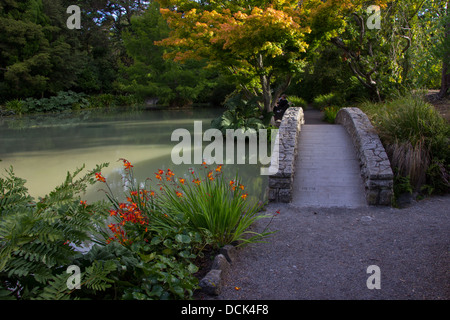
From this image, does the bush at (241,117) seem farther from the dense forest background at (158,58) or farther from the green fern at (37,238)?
the green fern at (37,238)

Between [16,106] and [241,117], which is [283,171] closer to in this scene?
[241,117]

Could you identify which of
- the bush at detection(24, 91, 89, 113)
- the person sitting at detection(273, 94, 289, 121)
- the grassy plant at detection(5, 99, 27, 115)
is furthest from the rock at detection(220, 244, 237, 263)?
the bush at detection(24, 91, 89, 113)

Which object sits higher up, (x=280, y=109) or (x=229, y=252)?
(x=280, y=109)

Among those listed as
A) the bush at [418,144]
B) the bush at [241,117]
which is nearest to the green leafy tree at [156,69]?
the bush at [241,117]

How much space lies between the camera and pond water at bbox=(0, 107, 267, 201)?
7148mm

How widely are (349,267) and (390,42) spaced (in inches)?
376

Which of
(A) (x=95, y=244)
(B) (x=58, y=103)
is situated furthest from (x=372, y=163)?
(B) (x=58, y=103)

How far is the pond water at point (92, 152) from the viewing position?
7.15 m

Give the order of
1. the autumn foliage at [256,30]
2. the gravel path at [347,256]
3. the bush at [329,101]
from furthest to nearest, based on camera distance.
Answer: the bush at [329,101]
the autumn foliage at [256,30]
the gravel path at [347,256]

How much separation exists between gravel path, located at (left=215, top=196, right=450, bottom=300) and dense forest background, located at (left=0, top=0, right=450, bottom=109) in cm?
453

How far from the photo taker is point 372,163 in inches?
Answer: 212

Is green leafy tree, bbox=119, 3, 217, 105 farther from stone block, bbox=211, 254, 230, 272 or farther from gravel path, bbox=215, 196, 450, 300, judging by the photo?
stone block, bbox=211, 254, 230, 272

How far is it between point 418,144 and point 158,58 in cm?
2073
